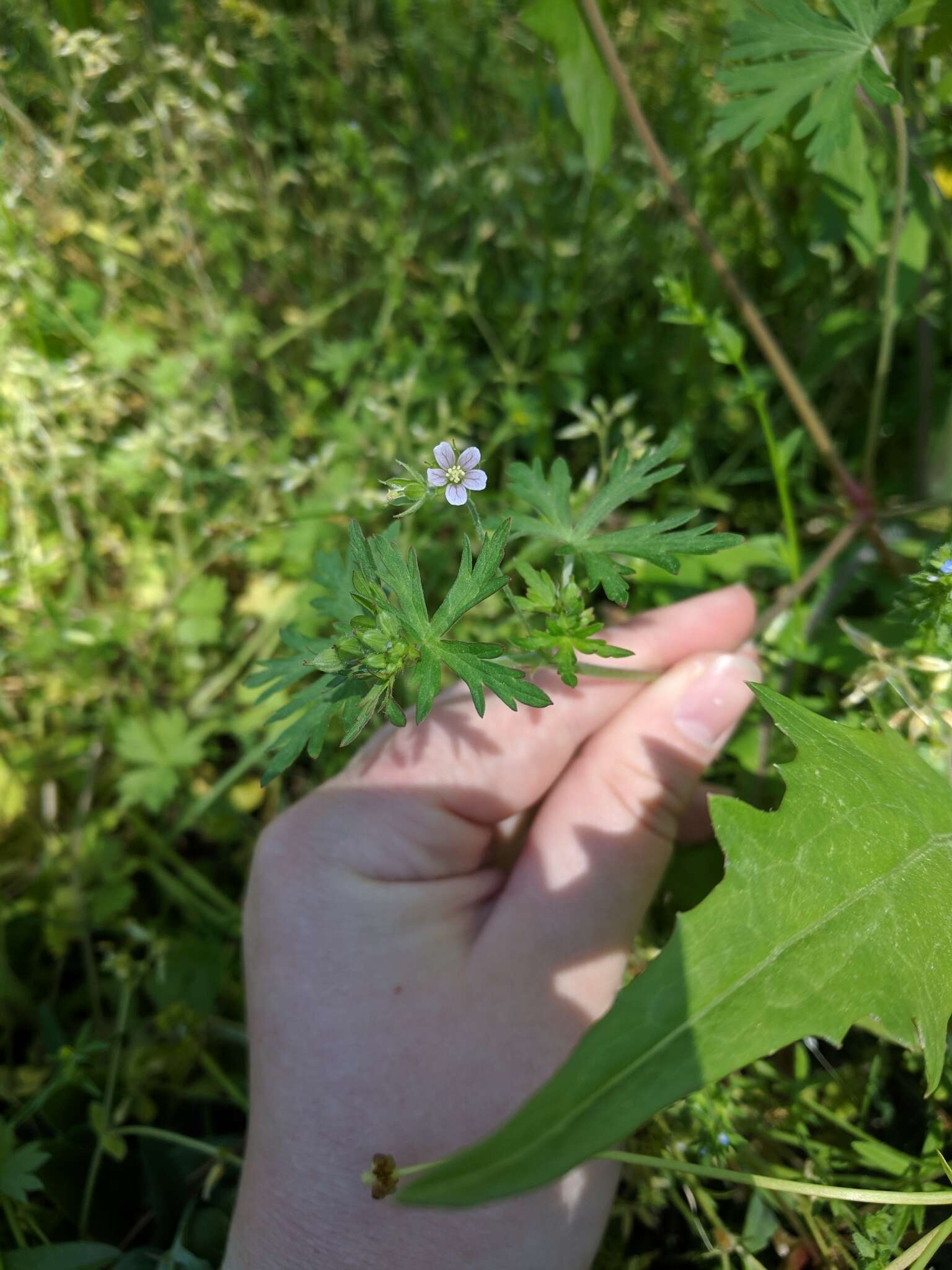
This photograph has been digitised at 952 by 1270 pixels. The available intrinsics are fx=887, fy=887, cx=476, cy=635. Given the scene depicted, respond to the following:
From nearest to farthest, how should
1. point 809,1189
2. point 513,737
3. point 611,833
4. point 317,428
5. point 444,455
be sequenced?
point 809,1189
point 444,455
point 611,833
point 513,737
point 317,428

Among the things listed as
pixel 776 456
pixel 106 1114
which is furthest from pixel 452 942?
pixel 776 456

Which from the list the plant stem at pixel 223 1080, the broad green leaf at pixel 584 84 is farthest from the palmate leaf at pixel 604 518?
the plant stem at pixel 223 1080

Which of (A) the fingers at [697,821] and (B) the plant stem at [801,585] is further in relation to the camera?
(A) the fingers at [697,821]

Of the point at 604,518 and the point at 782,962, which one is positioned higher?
the point at 604,518

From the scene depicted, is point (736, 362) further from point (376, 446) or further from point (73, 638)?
point (73, 638)

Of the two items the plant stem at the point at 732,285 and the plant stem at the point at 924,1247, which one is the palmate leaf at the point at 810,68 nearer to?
the plant stem at the point at 732,285

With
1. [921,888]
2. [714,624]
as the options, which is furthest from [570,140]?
[921,888]

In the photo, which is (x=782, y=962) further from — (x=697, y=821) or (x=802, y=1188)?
(x=697, y=821)
